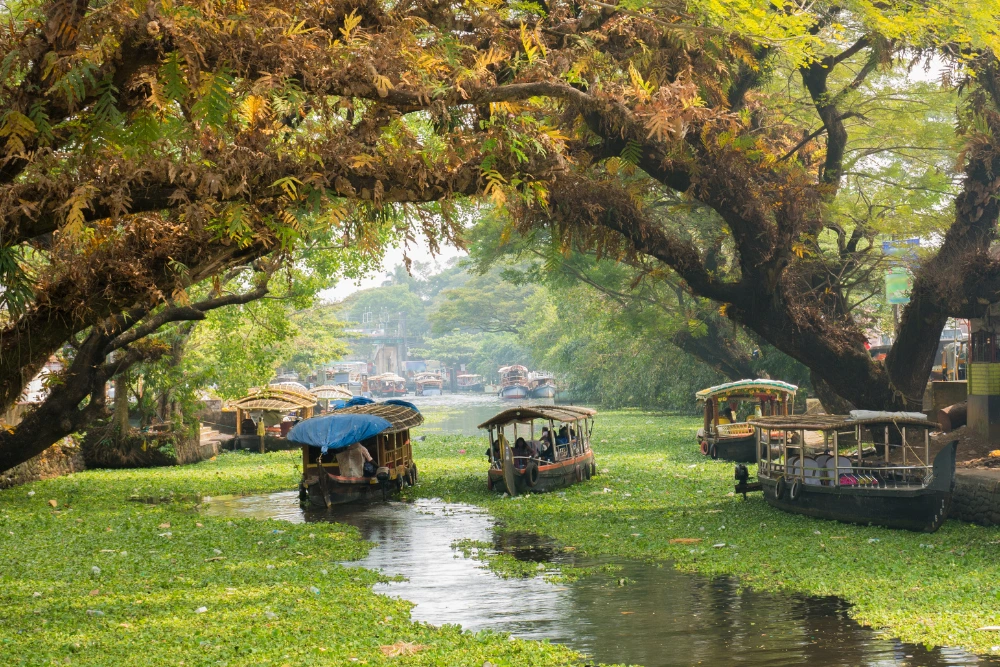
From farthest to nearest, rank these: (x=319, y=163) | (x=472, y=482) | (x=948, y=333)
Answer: (x=948, y=333)
(x=472, y=482)
(x=319, y=163)

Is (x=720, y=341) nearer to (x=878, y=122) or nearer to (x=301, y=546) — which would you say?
(x=878, y=122)

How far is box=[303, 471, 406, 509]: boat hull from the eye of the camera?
1941 centimetres

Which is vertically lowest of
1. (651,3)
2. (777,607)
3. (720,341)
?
(777,607)

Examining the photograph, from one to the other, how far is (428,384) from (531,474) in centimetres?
8218

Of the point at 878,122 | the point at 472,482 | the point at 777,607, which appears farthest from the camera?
the point at 472,482

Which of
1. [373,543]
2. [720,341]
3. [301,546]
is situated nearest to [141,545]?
[301,546]

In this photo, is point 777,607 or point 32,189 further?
point 777,607

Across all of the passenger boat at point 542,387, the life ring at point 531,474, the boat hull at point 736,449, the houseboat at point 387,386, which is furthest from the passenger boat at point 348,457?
the houseboat at point 387,386

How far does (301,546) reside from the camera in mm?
14414

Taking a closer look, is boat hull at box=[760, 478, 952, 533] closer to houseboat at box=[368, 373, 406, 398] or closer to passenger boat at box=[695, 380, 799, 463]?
passenger boat at box=[695, 380, 799, 463]

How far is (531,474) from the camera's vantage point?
19984 mm

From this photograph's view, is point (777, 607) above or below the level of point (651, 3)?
below

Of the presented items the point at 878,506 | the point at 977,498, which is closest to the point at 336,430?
the point at 878,506

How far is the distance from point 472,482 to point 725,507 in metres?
6.88
